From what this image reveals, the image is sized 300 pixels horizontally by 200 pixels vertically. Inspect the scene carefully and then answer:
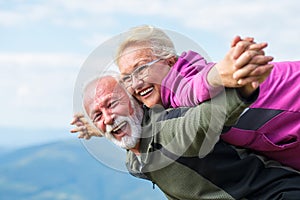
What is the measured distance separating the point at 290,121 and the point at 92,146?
0.69 metres

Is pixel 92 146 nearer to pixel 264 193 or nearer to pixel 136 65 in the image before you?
pixel 136 65

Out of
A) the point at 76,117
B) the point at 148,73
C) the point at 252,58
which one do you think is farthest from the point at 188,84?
the point at 76,117

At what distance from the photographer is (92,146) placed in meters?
2.22

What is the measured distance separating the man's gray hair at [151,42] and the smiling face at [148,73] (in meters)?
0.01

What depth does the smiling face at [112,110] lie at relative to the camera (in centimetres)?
199

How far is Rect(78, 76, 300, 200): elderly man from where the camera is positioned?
1.96 meters

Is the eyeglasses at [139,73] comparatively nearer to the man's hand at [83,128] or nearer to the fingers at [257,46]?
the man's hand at [83,128]

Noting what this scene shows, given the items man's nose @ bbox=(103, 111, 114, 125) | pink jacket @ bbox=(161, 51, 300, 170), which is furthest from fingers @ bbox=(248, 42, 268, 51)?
man's nose @ bbox=(103, 111, 114, 125)

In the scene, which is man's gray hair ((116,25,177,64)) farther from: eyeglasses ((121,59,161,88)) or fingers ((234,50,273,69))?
fingers ((234,50,273,69))

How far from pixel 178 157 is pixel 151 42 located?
0.37 meters

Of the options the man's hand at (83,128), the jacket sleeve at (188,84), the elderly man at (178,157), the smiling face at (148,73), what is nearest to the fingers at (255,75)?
the jacket sleeve at (188,84)

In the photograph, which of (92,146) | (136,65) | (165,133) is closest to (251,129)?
(165,133)

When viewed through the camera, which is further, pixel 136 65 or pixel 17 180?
pixel 17 180

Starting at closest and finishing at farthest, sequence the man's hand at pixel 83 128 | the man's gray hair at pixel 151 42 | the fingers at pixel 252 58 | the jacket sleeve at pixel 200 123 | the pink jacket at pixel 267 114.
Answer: the fingers at pixel 252 58
the jacket sleeve at pixel 200 123
the pink jacket at pixel 267 114
the man's gray hair at pixel 151 42
the man's hand at pixel 83 128
